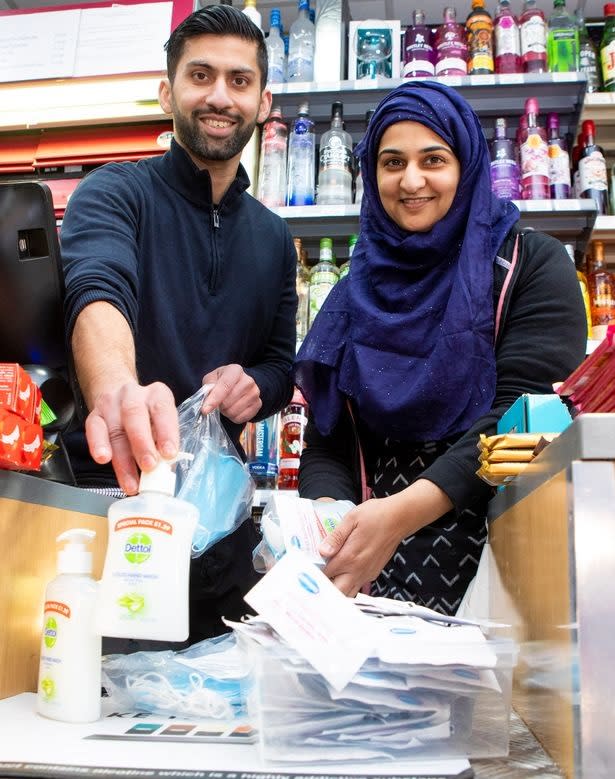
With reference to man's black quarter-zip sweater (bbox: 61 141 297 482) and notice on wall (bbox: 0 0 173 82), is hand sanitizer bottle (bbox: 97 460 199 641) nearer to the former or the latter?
man's black quarter-zip sweater (bbox: 61 141 297 482)

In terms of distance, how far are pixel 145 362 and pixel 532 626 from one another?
0.95 meters

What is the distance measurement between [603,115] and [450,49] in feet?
1.77

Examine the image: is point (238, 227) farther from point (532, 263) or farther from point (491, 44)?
point (491, 44)

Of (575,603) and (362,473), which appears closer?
(575,603)

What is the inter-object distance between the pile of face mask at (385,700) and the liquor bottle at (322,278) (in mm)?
1875

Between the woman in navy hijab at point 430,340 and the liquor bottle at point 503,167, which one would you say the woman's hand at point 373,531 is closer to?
the woman in navy hijab at point 430,340

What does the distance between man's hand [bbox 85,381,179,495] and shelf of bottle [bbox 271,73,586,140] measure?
192 centimetres

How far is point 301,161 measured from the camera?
253 centimetres

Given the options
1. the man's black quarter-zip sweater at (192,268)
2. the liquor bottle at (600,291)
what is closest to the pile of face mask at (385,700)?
the man's black quarter-zip sweater at (192,268)

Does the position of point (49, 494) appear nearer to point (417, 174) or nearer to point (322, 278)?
point (417, 174)

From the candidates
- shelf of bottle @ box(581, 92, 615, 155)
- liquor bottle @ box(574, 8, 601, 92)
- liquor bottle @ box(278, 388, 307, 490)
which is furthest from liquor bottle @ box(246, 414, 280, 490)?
liquor bottle @ box(574, 8, 601, 92)

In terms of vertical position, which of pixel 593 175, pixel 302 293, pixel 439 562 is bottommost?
pixel 439 562

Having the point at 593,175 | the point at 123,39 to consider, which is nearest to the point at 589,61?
the point at 593,175

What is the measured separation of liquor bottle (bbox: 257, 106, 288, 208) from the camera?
252 cm
